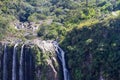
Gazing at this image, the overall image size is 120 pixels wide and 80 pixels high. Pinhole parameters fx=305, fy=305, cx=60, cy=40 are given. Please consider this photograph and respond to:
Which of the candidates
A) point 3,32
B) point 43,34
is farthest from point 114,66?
point 3,32

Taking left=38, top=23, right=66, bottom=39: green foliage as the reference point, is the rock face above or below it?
below

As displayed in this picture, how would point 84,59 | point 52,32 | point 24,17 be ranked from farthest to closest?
point 24,17 → point 52,32 → point 84,59

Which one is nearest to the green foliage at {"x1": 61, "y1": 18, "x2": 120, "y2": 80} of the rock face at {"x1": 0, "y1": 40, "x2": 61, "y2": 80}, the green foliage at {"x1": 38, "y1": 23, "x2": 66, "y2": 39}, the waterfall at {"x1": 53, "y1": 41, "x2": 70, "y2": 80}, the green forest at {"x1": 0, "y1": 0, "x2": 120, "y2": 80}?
the green forest at {"x1": 0, "y1": 0, "x2": 120, "y2": 80}

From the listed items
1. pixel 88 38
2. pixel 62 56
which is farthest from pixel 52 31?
pixel 88 38

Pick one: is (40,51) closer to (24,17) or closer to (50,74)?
(50,74)

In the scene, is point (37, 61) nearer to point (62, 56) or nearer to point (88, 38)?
point (62, 56)

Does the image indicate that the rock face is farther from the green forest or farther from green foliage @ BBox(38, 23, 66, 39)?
green foliage @ BBox(38, 23, 66, 39)

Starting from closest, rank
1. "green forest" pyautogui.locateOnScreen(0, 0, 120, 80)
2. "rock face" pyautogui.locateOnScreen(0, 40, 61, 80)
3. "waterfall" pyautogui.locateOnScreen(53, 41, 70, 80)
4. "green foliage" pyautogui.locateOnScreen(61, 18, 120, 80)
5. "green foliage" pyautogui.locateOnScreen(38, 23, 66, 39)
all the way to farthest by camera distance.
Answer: "green foliage" pyautogui.locateOnScreen(61, 18, 120, 80) < "green forest" pyautogui.locateOnScreen(0, 0, 120, 80) < "rock face" pyautogui.locateOnScreen(0, 40, 61, 80) < "waterfall" pyautogui.locateOnScreen(53, 41, 70, 80) < "green foliage" pyautogui.locateOnScreen(38, 23, 66, 39)

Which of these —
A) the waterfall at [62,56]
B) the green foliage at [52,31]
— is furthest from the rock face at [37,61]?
the green foliage at [52,31]
